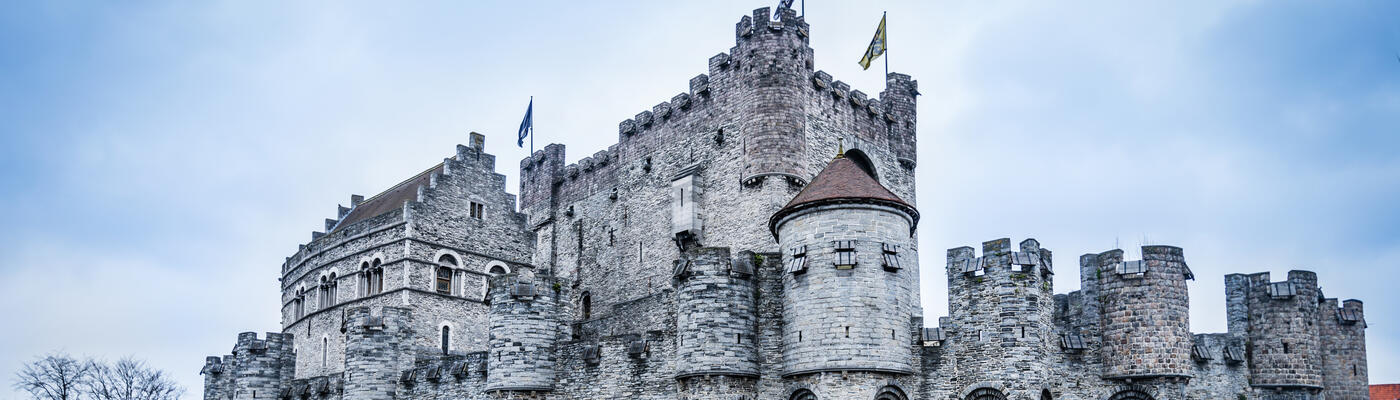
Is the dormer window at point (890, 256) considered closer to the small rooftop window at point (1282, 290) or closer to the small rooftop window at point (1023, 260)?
the small rooftop window at point (1023, 260)

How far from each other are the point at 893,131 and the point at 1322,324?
1561cm

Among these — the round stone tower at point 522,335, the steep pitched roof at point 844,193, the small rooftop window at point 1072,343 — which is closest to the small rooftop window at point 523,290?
the round stone tower at point 522,335

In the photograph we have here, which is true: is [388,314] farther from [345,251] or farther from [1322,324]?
[1322,324]

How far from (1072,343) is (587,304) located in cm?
2137

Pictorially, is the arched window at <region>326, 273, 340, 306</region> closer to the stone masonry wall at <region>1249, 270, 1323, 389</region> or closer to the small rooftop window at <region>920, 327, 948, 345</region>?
the small rooftop window at <region>920, 327, 948, 345</region>

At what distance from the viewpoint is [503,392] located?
34406 mm

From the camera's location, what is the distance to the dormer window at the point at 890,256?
29.0 meters

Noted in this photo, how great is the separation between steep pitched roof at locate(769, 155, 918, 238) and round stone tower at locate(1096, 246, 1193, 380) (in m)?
5.26

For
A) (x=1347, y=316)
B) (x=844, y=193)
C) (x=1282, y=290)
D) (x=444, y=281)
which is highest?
(x=844, y=193)

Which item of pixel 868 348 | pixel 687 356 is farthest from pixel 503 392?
pixel 868 348

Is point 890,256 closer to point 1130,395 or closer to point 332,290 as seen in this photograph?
point 1130,395

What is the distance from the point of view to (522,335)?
3466cm

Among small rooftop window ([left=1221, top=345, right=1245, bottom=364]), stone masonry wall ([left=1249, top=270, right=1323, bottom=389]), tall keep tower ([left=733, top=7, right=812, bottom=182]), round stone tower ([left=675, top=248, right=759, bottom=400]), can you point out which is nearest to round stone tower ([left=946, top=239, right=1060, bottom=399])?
round stone tower ([left=675, top=248, right=759, bottom=400])

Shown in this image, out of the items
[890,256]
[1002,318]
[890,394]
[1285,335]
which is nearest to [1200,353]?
[1285,335]
